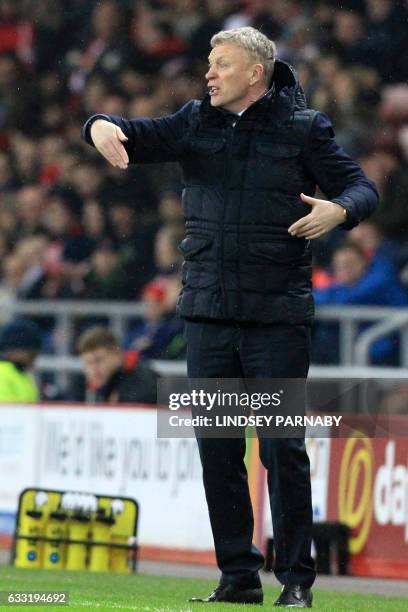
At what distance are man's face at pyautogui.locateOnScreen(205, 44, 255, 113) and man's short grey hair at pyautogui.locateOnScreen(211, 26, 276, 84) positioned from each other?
0.8 inches

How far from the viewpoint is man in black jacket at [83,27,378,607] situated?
19.8 ft

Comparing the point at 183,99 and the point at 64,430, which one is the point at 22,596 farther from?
the point at 183,99

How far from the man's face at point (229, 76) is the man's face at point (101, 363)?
5028mm

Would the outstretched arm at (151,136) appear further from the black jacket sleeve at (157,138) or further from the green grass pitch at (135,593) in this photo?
the green grass pitch at (135,593)

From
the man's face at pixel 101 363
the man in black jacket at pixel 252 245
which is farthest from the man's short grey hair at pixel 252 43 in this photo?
the man's face at pixel 101 363

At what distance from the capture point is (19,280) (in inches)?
581

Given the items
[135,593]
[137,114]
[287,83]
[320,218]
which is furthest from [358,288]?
[320,218]

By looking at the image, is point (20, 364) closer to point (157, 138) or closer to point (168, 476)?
point (168, 476)

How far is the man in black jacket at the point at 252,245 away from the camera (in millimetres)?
6031

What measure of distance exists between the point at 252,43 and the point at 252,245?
0.78m

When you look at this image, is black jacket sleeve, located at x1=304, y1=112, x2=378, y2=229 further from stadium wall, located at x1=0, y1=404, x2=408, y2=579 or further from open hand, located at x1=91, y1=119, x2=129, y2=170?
stadium wall, located at x1=0, y1=404, x2=408, y2=579

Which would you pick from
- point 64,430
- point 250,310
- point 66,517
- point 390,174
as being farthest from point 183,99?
point 250,310

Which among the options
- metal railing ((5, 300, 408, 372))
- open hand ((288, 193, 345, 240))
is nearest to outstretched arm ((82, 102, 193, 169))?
open hand ((288, 193, 345, 240))

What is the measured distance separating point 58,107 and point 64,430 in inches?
254
